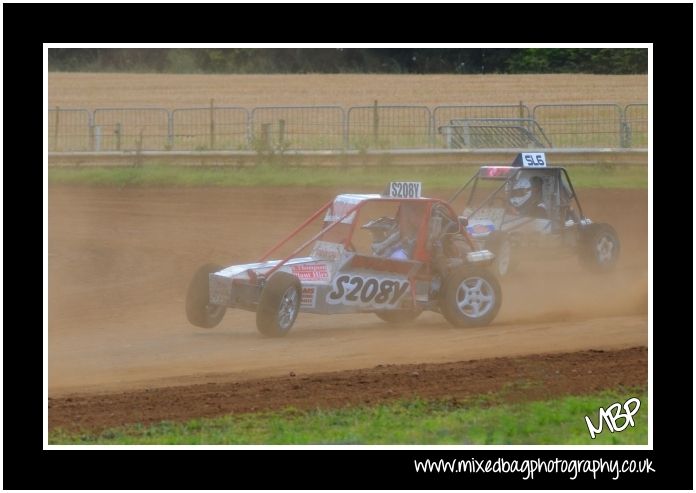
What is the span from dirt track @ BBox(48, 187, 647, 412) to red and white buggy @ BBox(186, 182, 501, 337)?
0.94 ft

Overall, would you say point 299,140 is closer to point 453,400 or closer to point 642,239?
point 642,239

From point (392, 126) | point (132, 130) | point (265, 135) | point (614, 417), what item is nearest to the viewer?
point (614, 417)

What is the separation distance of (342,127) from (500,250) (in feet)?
37.7

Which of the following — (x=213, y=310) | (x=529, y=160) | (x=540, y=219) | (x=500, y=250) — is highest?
(x=529, y=160)

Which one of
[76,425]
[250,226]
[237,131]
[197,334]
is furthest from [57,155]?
[76,425]

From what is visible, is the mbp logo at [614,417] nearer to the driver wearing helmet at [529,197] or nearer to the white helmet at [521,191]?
the driver wearing helmet at [529,197]

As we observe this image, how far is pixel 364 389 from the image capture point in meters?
9.19

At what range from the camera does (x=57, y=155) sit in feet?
84.6

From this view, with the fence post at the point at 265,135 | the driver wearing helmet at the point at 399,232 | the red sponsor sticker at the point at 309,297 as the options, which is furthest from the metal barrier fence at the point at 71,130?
the red sponsor sticker at the point at 309,297

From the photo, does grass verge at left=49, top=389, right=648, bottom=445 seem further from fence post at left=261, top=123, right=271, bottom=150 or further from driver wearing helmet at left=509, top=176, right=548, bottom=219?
fence post at left=261, top=123, right=271, bottom=150

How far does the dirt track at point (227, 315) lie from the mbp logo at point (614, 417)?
2079 mm

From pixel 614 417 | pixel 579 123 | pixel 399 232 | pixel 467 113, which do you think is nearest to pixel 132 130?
pixel 467 113

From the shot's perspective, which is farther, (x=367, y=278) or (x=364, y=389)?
(x=367, y=278)

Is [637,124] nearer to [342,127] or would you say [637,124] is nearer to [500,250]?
[342,127]
